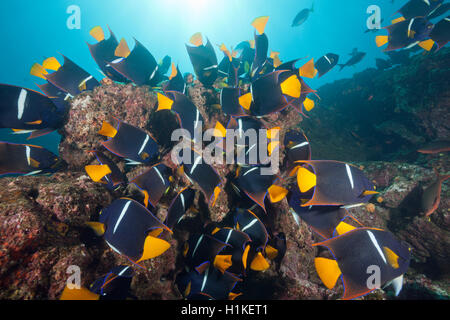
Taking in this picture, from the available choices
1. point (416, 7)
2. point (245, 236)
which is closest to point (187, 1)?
point (416, 7)

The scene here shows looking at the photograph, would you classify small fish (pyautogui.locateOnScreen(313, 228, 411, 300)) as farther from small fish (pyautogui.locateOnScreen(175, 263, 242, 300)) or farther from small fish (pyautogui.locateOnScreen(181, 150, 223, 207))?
small fish (pyautogui.locateOnScreen(181, 150, 223, 207))

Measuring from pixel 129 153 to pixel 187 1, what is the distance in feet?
231

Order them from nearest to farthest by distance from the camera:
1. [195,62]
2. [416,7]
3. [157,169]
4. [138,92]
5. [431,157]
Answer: [157,169] → [138,92] → [195,62] → [416,7] → [431,157]

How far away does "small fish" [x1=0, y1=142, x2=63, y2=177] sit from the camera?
1863 mm

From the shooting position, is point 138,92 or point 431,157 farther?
point 431,157

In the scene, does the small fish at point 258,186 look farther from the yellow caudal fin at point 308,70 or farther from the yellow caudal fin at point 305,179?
the yellow caudal fin at point 308,70

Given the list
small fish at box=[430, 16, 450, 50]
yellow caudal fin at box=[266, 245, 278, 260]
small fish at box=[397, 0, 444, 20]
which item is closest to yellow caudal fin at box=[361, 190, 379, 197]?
yellow caudal fin at box=[266, 245, 278, 260]

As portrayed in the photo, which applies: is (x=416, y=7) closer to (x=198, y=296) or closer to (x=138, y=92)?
(x=138, y=92)

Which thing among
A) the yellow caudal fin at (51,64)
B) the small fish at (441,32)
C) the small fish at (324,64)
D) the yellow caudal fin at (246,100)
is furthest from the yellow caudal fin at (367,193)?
the yellow caudal fin at (51,64)

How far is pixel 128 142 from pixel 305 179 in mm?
1846

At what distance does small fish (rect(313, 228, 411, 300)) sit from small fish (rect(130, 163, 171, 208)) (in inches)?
60.5

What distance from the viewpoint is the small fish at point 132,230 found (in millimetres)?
1448

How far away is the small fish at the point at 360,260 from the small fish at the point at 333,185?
0.28 meters
